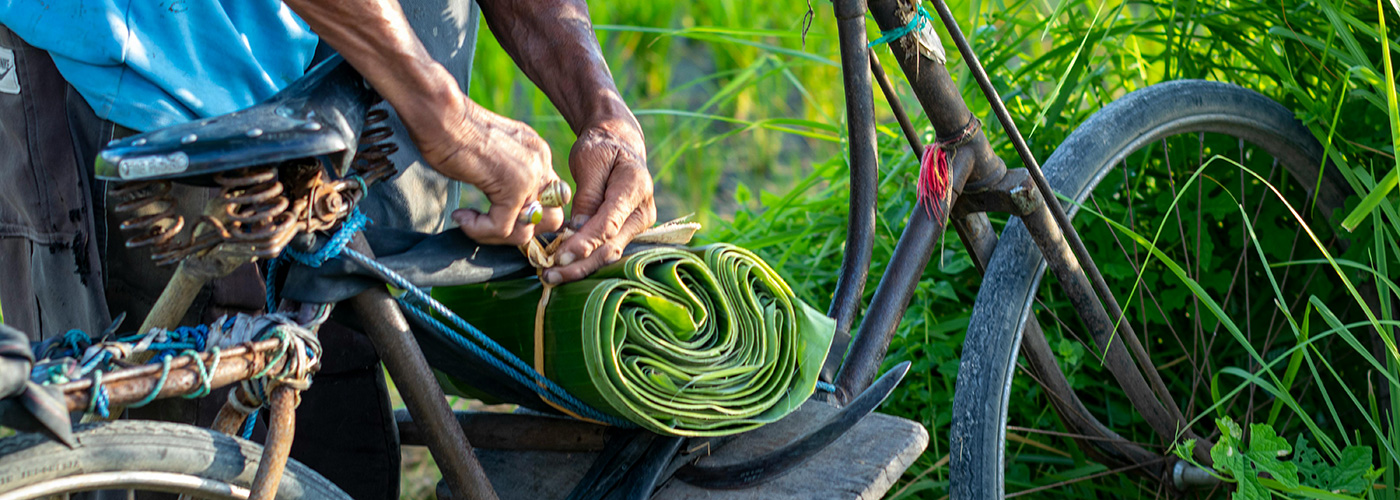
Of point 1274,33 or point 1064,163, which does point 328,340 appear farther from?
point 1274,33

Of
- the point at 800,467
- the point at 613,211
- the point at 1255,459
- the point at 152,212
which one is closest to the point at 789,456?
the point at 800,467

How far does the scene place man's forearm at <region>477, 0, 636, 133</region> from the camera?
50.8 inches

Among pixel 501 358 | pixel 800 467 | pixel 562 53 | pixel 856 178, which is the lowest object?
pixel 800 467

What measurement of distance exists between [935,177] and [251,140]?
0.84m

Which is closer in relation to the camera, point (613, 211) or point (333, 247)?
point (333, 247)

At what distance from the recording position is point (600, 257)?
1089 millimetres

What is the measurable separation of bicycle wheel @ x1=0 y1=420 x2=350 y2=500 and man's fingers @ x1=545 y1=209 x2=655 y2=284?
1.02ft

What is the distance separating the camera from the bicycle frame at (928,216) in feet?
4.29

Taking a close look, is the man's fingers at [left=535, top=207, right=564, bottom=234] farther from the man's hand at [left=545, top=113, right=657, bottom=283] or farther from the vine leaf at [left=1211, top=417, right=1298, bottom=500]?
the vine leaf at [left=1211, top=417, right=1298, bottom=500]

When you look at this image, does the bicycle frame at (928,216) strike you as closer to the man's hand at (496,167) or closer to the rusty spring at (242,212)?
the man's hand at (496,167)

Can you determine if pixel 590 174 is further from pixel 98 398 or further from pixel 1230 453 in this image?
pixel 1230 453

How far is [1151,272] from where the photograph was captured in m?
1.77

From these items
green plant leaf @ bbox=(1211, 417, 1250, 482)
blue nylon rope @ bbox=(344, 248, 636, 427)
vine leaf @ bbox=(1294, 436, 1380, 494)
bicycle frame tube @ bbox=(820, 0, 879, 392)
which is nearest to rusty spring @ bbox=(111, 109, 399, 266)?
blue nylon rope @ bbox=(344, 248, 636, 427)

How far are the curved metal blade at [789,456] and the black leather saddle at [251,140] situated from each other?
21.7 inches
